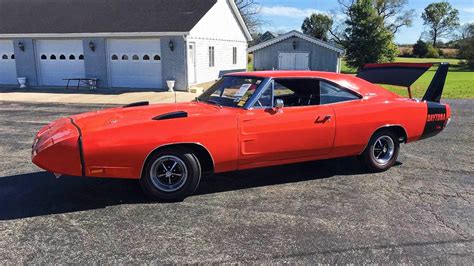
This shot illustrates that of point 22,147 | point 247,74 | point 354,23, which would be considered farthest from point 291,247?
point 354,23

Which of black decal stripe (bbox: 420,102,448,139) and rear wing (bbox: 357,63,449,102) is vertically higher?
rear wing (bbox: 357,63,449,102)

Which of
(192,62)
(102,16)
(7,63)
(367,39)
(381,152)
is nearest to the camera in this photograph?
(381,152)

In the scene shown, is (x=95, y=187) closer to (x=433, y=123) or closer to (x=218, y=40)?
(x=433, y=123)

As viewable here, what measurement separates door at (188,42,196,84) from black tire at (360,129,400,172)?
13520mm

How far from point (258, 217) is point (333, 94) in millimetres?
2187

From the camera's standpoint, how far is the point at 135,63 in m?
18.5

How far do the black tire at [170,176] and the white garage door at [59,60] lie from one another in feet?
53.9

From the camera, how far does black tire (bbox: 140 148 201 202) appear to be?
4.45 meters

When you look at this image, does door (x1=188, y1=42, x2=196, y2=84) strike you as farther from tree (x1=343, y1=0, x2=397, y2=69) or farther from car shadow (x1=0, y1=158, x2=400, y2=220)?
tree (x1=343, y1=0, x2=397, y2=69)

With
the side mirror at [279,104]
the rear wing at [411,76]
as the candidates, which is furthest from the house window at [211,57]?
the side mirror at [279,104]

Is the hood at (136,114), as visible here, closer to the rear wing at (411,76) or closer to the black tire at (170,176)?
the black tire at (170,176)

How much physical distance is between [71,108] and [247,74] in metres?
9.62

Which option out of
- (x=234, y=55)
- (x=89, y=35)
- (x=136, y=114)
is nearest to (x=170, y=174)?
(x=136, y=114)

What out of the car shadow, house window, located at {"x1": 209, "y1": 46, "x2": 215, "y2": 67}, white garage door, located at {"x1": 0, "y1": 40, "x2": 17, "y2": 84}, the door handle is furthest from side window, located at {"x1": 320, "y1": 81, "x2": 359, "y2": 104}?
white garage door, located at {"x1": 0, "y1": 40, "x2": 17, "y2": 84}
